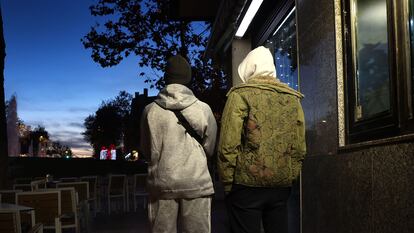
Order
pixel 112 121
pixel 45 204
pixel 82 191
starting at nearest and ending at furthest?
pixel 45 204, pixel 82 191, pixel 112 121

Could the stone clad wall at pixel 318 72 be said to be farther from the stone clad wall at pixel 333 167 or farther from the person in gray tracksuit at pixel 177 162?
the person in gray tracksuit at pixel 177 162

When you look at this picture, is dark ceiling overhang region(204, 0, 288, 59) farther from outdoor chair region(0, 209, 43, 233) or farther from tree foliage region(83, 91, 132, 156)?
tree foliage region(83, 91, 132, 156)

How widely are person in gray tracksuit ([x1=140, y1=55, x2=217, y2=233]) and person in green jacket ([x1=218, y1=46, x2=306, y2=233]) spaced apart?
1.38 feet

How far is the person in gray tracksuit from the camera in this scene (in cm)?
382

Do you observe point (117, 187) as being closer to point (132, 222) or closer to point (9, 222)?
point (132, 222)

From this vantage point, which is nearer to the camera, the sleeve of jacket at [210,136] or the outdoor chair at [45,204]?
the sleeve of jacket at [210,136]

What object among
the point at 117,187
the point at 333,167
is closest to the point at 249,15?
the point at 333,167

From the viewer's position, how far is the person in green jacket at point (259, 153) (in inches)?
132

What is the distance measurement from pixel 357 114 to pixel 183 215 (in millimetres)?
1394

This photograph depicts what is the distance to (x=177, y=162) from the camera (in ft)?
12.6

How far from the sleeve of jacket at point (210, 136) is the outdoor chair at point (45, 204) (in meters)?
3.01

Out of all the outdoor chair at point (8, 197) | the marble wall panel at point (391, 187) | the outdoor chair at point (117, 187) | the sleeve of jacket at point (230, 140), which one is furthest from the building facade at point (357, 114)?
the outdoor chair at point (117, 187)

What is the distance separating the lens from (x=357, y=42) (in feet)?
12.5

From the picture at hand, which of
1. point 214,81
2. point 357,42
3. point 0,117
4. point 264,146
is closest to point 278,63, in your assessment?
point 357,42
